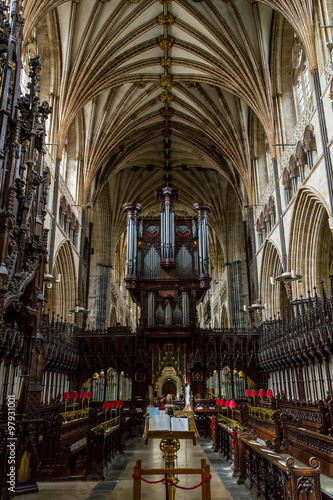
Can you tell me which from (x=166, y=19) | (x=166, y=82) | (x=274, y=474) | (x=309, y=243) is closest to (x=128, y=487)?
(x=274, y=474)

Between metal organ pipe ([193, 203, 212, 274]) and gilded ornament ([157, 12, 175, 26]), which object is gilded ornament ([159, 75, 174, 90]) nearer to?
gilded ornament ([157, 12, 175, 26])

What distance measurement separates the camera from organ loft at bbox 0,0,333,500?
24.9ft

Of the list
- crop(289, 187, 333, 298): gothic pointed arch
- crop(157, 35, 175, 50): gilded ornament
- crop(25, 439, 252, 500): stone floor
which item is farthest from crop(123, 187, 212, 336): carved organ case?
crop(25, 439, 252, 500): stone floor

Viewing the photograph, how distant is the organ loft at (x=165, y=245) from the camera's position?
7.59 m

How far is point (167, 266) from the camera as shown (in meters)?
24.5

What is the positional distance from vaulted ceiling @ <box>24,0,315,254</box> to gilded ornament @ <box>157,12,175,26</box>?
1.8 inches

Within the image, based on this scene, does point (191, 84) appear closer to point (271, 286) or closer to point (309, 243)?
point (271, 286)

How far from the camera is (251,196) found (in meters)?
25.7

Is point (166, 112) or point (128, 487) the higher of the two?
point (166, 112)

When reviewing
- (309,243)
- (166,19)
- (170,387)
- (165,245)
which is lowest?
(170,387)

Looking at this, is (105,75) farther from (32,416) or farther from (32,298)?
(32,416)

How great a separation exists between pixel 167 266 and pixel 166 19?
1295 cm

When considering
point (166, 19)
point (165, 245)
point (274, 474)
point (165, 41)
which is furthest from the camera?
point (165, 245)

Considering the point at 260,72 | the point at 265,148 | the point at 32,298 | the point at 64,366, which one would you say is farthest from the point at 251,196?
the point at 32,298
